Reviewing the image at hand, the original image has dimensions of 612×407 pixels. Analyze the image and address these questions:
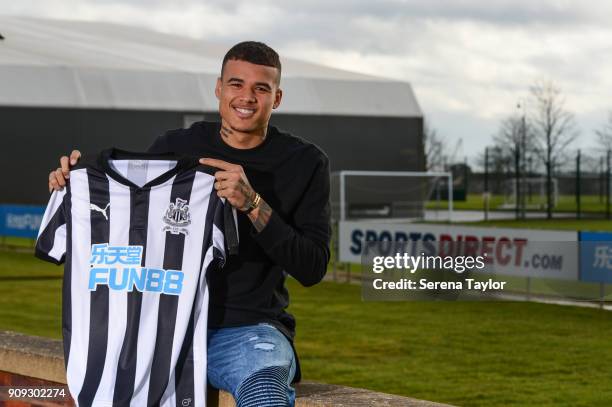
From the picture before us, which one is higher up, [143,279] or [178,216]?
[178,216]

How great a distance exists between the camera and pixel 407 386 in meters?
8.04

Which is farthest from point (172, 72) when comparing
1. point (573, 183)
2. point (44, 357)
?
Answer: point (44, 357)

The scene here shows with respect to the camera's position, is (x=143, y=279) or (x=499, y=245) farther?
(x=499, y=245)

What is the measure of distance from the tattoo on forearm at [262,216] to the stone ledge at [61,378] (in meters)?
0.68

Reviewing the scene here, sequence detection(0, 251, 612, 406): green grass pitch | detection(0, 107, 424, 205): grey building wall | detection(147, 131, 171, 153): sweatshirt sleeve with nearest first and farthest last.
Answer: detection(147, 131, 171, 153): sweatshirt sleeve → detection(0, 251, 612, 406): green grass pitch → detection(0, 107, 424, 205): grey building wall

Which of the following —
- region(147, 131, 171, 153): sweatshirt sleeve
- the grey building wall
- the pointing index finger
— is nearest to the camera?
the pointing index finger

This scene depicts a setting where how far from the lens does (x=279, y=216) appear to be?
3.52m

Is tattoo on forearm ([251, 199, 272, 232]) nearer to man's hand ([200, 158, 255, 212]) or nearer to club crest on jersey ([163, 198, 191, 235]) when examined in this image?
man's hand ([200, 158, 255, 212])

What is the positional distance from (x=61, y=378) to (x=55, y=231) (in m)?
0.91

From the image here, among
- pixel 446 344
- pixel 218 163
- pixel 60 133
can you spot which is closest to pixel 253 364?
pixel 218 163

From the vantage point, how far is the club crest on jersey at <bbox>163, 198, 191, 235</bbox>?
3.53 metres

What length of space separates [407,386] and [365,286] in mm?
7643

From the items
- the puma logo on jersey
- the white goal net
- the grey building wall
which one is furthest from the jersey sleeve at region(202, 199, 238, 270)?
the white goal net

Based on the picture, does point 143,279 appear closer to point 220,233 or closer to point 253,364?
point 220,233
